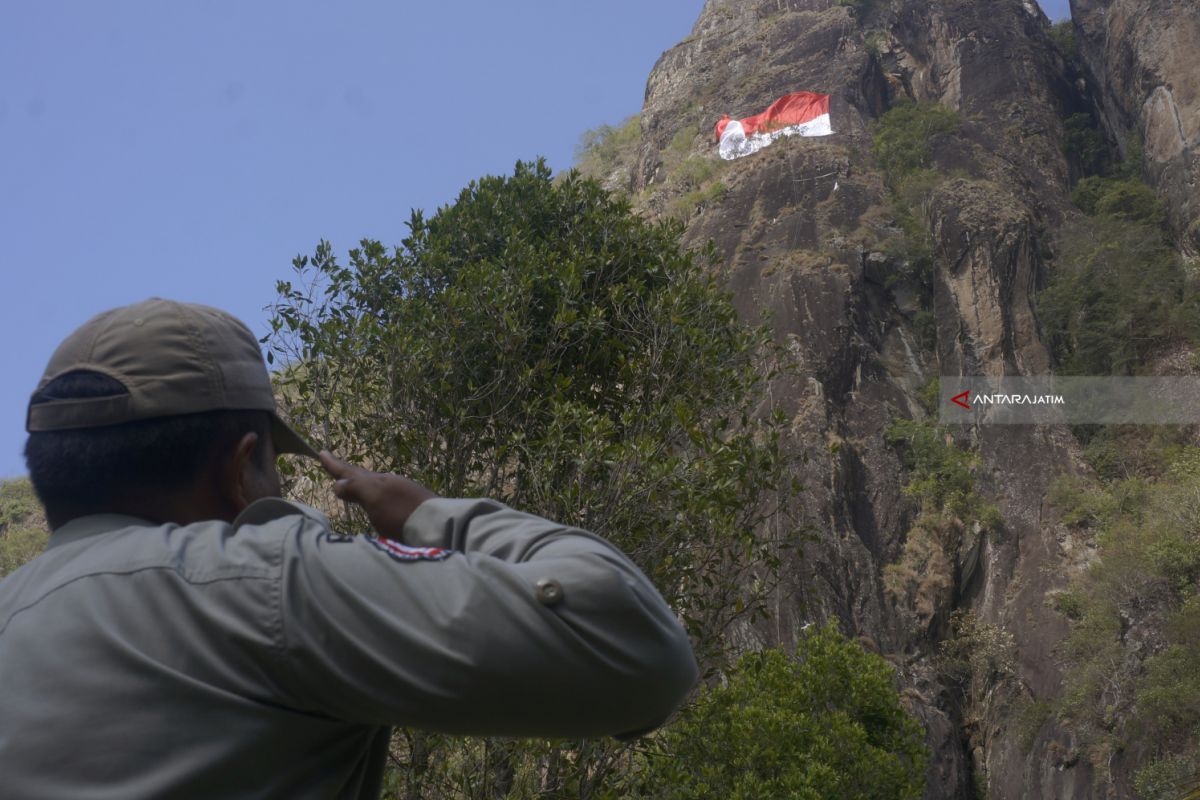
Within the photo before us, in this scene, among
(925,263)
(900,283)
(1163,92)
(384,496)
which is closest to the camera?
(384,496)

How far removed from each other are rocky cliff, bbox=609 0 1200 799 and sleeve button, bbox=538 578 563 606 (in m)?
18.3

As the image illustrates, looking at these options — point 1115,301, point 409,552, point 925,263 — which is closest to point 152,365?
point 409,552

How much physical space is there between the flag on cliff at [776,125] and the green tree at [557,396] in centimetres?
3326

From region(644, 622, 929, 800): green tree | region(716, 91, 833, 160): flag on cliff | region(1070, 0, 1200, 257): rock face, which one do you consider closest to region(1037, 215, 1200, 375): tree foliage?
region(1070, 0, 1200, 257): rock face

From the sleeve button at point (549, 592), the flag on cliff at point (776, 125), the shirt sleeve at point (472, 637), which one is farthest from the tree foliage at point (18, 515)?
the sleeve button at point (549, 592)

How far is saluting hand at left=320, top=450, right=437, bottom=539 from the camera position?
4.98 feet

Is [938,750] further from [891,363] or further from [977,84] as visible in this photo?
[977,84]

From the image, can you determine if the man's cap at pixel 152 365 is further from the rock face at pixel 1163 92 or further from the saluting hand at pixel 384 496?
the rock face at pixel 1163 92

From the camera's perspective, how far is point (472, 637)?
122cm

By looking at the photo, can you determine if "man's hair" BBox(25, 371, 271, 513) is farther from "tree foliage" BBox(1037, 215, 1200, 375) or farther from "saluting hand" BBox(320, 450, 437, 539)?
"tree foliage" BBox(1037, 215, 1200, 375)

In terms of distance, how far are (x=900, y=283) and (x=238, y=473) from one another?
1408 inches

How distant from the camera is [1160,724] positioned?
2083 cm

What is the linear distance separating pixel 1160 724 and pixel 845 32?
3115 cm

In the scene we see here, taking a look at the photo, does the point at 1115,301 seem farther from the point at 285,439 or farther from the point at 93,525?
the point at 93,525
